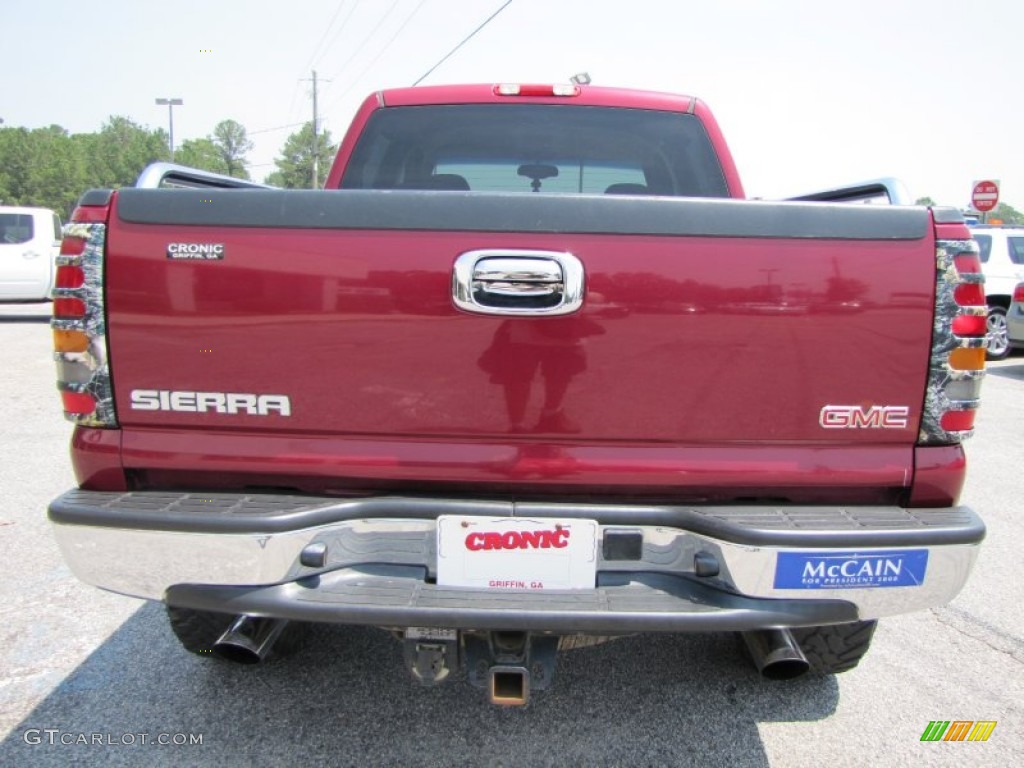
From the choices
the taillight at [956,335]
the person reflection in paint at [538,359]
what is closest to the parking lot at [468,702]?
the person reflection in paint at [538,359]

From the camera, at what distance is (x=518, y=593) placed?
1.90 m

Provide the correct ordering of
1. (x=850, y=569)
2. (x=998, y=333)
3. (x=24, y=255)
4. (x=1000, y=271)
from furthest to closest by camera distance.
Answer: (x=24, y=255)
(x=1000, y=271)
(x=998, y=333)
(x=850, y=569)

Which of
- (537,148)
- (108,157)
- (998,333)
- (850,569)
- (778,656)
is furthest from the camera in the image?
(108,157)

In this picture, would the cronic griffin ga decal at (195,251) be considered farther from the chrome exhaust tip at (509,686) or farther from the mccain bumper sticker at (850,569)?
the mccain bumper sticker at (850,569)

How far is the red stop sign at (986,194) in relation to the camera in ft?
68.8

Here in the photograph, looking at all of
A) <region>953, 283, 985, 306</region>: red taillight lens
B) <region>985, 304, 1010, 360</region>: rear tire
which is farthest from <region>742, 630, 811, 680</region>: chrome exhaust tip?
<region>985, 304, 1010, 360</region>: rear tire

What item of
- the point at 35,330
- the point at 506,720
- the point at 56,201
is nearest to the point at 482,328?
the point at 506,720

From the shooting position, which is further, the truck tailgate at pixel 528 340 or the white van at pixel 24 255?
the white van at pixel 24 255

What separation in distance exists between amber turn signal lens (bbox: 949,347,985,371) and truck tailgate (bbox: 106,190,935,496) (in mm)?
78

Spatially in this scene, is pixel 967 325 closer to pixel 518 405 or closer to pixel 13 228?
pixel 518 405

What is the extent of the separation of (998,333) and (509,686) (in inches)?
499

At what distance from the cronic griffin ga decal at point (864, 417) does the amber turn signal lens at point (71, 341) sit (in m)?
1.91

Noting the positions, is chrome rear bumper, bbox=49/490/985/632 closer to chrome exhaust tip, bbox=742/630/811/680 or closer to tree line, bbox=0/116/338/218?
chrome exhaust tip, bbox=742/630/811/680

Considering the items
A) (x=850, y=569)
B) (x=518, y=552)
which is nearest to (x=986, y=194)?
(x=850, y=569)
